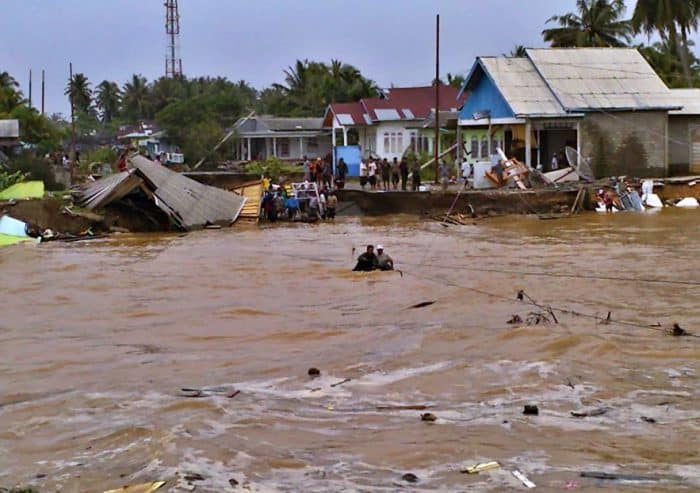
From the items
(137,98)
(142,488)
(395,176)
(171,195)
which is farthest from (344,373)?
(137,98)

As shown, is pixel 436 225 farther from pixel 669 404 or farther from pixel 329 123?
Result: pixel 329 123

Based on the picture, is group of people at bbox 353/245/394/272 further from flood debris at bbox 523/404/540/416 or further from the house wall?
the house wall

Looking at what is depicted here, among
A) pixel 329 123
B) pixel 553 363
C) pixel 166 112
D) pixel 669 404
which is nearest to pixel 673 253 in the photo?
pixel 553 363

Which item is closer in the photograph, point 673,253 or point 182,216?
point 673,253

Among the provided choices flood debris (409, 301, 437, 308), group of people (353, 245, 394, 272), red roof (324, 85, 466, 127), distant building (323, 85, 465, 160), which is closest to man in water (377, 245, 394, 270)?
group of people (353, 245, 394, 272)

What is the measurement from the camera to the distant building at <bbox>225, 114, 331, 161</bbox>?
5738cm

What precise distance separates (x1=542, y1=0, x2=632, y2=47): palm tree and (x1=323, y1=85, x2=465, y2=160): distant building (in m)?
6.93

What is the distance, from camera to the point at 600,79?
37000 mm

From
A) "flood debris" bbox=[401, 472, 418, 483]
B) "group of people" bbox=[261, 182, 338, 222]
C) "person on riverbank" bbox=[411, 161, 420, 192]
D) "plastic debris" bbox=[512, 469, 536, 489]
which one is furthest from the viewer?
"person on riverbank" bbox=[411, 161, 420, 192]

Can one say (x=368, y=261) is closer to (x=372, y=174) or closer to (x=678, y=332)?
(x=678, y=332)

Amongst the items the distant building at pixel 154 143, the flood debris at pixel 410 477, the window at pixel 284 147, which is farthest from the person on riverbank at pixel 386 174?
the flood debris at pixel 410 477

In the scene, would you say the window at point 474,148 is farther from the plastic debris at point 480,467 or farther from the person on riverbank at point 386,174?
the plastic debris at point 480,467

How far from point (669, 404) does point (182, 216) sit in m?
21.8

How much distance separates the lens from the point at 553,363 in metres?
11.4
